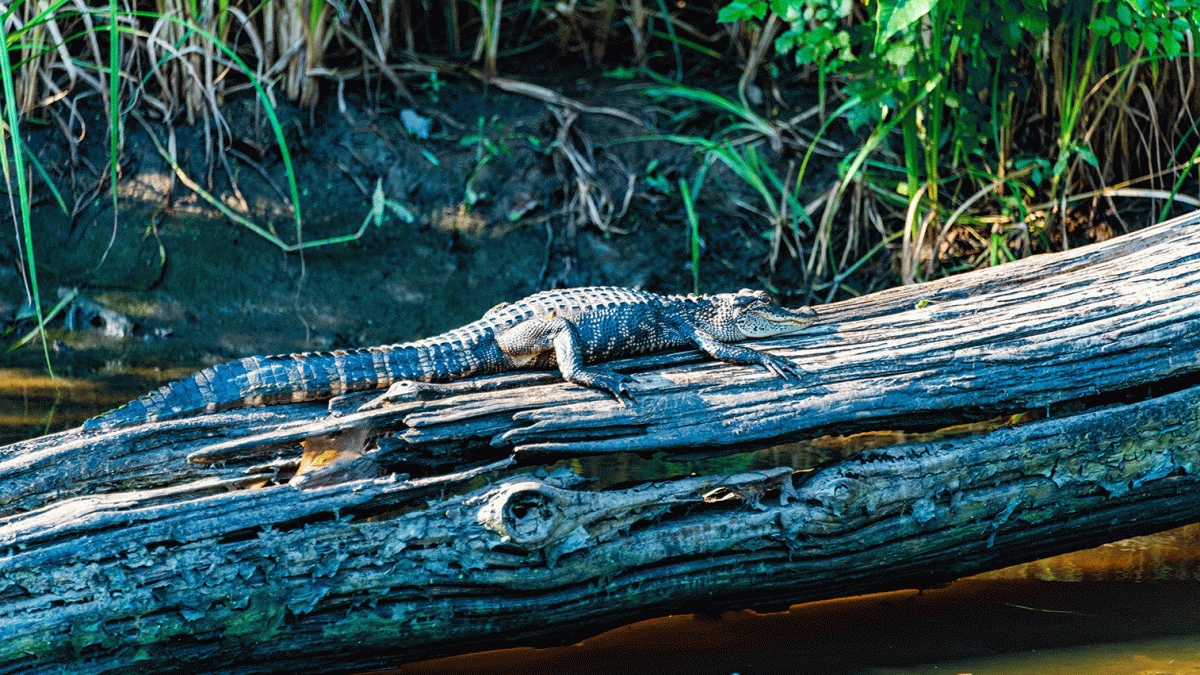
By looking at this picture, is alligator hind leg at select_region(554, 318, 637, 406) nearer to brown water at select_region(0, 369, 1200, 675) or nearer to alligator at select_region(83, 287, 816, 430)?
alligator at select_region(83, 287, 816, 430)

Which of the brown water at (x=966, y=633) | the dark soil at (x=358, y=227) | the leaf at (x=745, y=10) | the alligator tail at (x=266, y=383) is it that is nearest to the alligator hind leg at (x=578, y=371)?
the alligator tail at (x=266, y=383)

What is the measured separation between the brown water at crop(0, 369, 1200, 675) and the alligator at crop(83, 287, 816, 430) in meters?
0.76

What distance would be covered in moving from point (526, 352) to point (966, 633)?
5.43 ft

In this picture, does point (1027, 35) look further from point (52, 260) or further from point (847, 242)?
point (52, 260)

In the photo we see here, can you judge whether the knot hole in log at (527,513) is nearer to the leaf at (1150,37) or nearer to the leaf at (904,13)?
the leaf at (904,13)

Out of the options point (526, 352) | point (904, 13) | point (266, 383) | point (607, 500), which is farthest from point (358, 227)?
point (607, 500)

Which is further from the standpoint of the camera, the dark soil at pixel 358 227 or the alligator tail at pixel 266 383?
the dark soil at pixel 358 227

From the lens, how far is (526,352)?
3.47 meters

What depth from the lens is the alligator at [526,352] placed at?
300 centimetres

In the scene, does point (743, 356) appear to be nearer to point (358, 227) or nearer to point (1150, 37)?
point (1150, 37)

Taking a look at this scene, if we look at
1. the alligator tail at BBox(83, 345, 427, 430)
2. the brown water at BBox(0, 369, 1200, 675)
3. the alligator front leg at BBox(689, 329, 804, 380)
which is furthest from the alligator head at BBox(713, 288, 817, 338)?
the alligator tail at BBox(83, 345, 427, 430)

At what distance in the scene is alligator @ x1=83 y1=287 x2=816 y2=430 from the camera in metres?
3.00

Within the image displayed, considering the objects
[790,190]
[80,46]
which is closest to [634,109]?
[790,190]

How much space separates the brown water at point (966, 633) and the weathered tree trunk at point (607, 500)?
14cm
